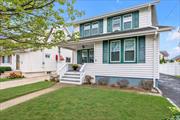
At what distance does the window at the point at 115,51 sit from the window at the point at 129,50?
23.1 inches

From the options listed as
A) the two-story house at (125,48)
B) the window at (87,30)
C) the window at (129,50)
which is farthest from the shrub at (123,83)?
the window at (87,30)

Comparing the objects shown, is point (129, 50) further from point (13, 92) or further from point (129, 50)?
point (13, 92)

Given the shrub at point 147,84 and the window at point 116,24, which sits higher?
the window at point 116,24

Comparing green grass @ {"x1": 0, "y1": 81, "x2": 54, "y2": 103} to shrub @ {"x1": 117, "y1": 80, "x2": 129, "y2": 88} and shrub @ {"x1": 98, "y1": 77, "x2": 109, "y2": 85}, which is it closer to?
shrub @ {"x1": 98, "y1": 77, "x2": 109, "y2": 85}

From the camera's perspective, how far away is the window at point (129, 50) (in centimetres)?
1048

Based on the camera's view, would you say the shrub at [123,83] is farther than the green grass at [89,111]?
Yes

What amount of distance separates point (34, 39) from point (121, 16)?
33.5ft

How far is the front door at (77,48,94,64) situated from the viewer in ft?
47.1

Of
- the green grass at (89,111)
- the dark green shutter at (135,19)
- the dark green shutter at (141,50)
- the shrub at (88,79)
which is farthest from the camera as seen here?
the shrub at (88,79)

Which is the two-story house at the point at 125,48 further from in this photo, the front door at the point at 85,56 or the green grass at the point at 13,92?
the green grass at the point at 13,92

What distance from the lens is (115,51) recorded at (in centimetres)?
1137

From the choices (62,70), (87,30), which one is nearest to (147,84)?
(62,70)

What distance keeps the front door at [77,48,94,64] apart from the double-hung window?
4.29 meters

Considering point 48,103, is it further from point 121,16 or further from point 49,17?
point 121,16
